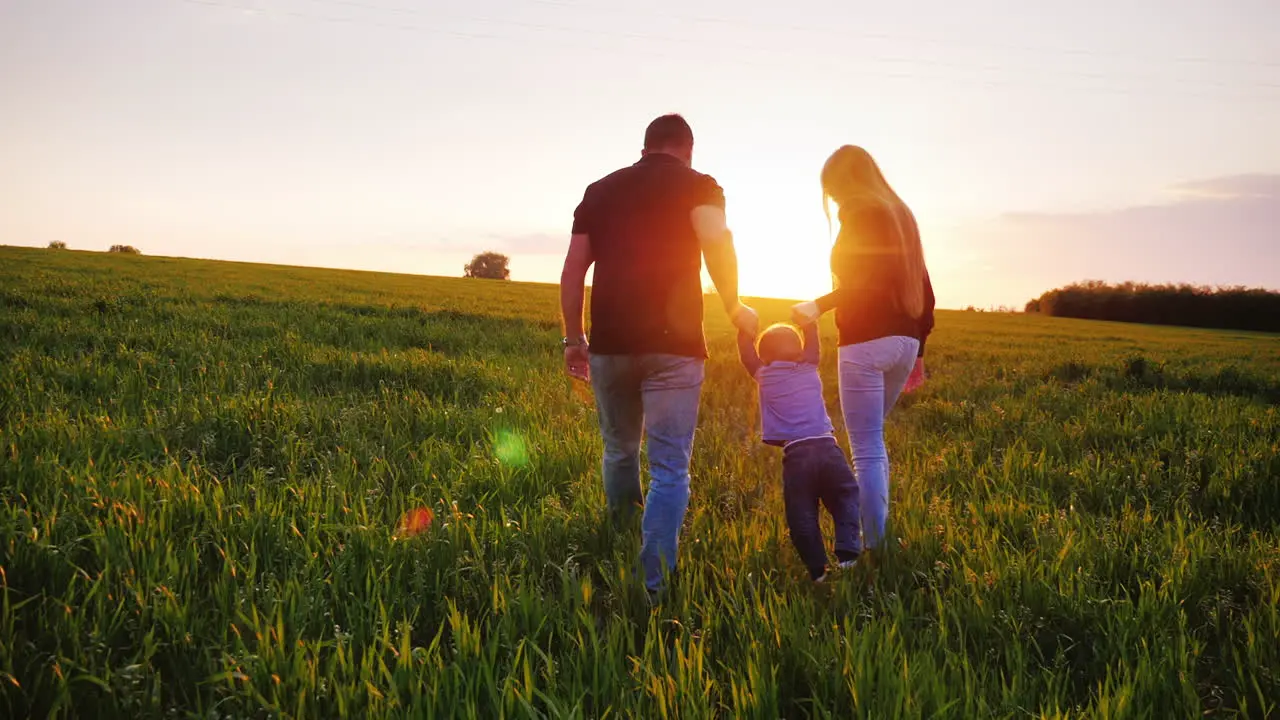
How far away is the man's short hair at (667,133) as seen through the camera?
3.46m

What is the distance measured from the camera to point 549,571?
11.7 ft

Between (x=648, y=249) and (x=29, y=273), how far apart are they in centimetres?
2167

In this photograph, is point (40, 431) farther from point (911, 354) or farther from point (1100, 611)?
point (1100, 611)

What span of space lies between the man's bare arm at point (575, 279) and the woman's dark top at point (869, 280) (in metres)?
1.30

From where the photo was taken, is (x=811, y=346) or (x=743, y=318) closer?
(x=743, y=318)

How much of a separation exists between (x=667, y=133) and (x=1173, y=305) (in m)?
68.7

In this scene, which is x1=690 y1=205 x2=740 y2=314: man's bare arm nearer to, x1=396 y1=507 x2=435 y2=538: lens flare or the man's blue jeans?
the man's blue jeans

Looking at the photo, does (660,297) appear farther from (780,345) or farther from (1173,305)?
(1173,305)

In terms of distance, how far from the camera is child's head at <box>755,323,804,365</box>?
361cm

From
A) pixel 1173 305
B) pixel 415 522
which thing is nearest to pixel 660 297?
pixel 415 522

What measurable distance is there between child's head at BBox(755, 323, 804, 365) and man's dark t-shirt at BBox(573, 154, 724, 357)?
0.41m

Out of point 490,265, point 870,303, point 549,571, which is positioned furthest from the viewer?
point 490,265

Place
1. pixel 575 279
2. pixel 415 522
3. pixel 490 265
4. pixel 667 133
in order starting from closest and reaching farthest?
pixel 667 133
pixel 575 279
pixel 415 522
pixel 490 265

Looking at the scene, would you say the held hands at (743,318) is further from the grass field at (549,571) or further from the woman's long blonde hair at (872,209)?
the grass field at (549,571)
